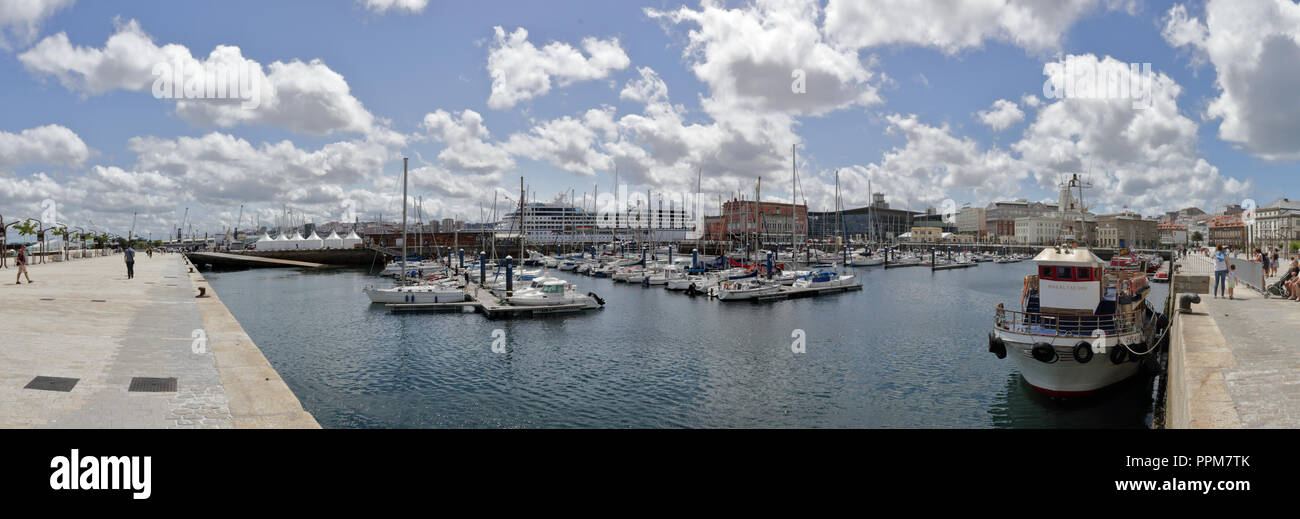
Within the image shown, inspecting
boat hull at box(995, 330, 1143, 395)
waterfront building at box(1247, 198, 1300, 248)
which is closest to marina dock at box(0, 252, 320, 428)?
boat hull at box(995, 330, 1143, 395)

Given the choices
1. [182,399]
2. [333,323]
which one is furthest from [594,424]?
[333,323]

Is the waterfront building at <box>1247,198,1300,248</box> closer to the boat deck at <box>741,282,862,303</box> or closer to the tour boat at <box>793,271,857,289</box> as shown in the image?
the tour boat at <box>793,271,857,289</box>

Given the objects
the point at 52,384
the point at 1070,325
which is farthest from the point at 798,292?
the point at 52,384

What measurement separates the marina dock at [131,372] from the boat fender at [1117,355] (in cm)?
2103

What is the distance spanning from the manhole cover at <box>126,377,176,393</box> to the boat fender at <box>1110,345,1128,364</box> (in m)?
23.6

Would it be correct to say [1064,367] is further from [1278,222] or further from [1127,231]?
[1127,231]

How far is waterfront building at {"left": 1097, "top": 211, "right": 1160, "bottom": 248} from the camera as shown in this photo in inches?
6905

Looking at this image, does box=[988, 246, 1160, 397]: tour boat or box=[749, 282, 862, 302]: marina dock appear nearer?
box=[988, 246, 1160, 397]: tour boat

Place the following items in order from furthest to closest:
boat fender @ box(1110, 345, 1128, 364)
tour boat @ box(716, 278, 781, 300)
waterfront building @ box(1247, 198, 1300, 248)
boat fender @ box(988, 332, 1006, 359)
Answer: waterfront building @ box(1247, 198, 1300, 248) → tour boat @ box(716, 278, 781, 300) → boat fender @ box(988, 332, 1006, 359) → boat fender @ box(1110, 345, 1128, 364)

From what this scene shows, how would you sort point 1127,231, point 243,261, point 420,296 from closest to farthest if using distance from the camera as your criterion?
point 420,296
point 243,261
point 1127,231

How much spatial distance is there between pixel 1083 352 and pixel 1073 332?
0.81m

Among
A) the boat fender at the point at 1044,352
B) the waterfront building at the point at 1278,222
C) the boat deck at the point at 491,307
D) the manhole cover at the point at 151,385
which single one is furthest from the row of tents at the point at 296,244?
the waterfront building at the point at 1278,222

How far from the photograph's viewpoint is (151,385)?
11648 mm
